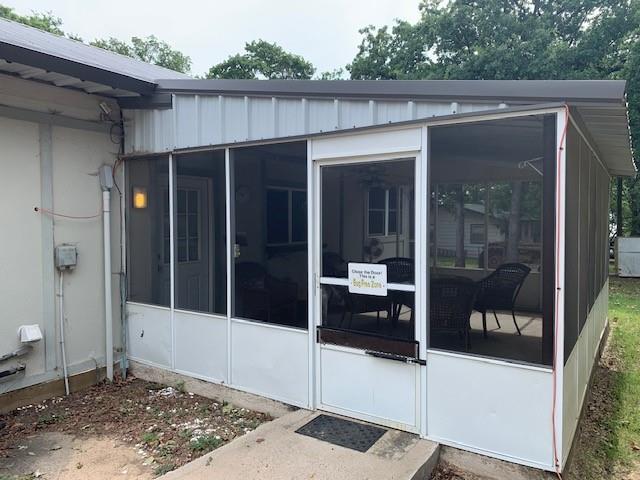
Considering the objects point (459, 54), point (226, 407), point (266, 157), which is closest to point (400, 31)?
point (459, 54)

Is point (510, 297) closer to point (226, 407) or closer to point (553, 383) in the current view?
point (553, 383)

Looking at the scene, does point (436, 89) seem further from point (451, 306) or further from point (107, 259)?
point (107, 259)

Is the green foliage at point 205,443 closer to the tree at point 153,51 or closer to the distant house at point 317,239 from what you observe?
the distant house at point 317,239

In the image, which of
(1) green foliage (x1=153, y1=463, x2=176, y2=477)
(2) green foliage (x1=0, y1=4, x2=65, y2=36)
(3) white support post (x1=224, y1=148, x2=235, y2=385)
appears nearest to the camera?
(1) green foliage (x1=153, y1=463, x2=176, y2=477)

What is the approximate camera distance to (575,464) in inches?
132

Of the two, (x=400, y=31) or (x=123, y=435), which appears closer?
(x=123, y=435)

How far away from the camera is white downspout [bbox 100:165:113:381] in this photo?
16.2ft

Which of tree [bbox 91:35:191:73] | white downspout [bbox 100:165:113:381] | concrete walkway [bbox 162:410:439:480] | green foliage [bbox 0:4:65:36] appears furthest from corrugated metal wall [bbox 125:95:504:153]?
tree [bbox 91:35:191:73]

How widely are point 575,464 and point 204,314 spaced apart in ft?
10.6

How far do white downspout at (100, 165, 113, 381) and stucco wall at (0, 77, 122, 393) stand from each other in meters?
0.07

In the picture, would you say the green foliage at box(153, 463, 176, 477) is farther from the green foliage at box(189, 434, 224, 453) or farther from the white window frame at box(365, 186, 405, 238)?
the white window frame at box(365, 186, 405, 238)

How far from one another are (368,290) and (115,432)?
2.34 meters

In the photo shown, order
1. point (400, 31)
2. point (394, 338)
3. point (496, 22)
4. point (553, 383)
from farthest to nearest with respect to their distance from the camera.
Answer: point (400, 31)
point (496, 22)
point (394, 338)
point (553, 383)

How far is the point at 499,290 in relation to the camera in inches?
146
